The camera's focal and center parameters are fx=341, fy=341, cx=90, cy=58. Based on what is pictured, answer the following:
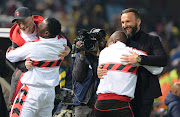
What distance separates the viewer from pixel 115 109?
374 centimetres

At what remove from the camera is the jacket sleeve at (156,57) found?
3777mm

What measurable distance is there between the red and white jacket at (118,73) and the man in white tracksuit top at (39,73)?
2.31 feet

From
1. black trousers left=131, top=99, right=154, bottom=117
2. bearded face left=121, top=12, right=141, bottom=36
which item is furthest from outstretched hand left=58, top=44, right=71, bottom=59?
black trousers left=131, top=99, right=154, bottom=117

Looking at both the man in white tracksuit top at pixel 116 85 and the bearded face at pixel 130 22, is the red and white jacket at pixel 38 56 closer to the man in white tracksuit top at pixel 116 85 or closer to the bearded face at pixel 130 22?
the man in white tracksuit top at pixel 116 85

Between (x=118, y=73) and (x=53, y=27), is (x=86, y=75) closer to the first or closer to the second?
(x=53, y=27)

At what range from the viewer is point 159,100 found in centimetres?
765

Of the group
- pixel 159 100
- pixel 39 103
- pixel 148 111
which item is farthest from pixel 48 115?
pixel 159 100

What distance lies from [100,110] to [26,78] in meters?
1.01

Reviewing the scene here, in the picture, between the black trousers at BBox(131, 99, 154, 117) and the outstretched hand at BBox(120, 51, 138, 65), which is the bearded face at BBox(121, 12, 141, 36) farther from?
the black trousers at BBox(131, 99, 154, 117)

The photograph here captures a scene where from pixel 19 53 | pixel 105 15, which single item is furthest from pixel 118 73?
pixel 105 15

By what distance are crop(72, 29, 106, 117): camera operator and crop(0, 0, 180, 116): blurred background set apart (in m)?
5.76

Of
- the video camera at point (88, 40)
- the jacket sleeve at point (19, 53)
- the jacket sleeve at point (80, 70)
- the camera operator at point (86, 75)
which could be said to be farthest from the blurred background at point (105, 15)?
the jacket sleeve at point (19, 53)

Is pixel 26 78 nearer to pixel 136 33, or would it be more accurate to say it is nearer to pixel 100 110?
pixel 100 110

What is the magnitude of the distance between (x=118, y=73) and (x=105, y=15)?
11.6 meters
